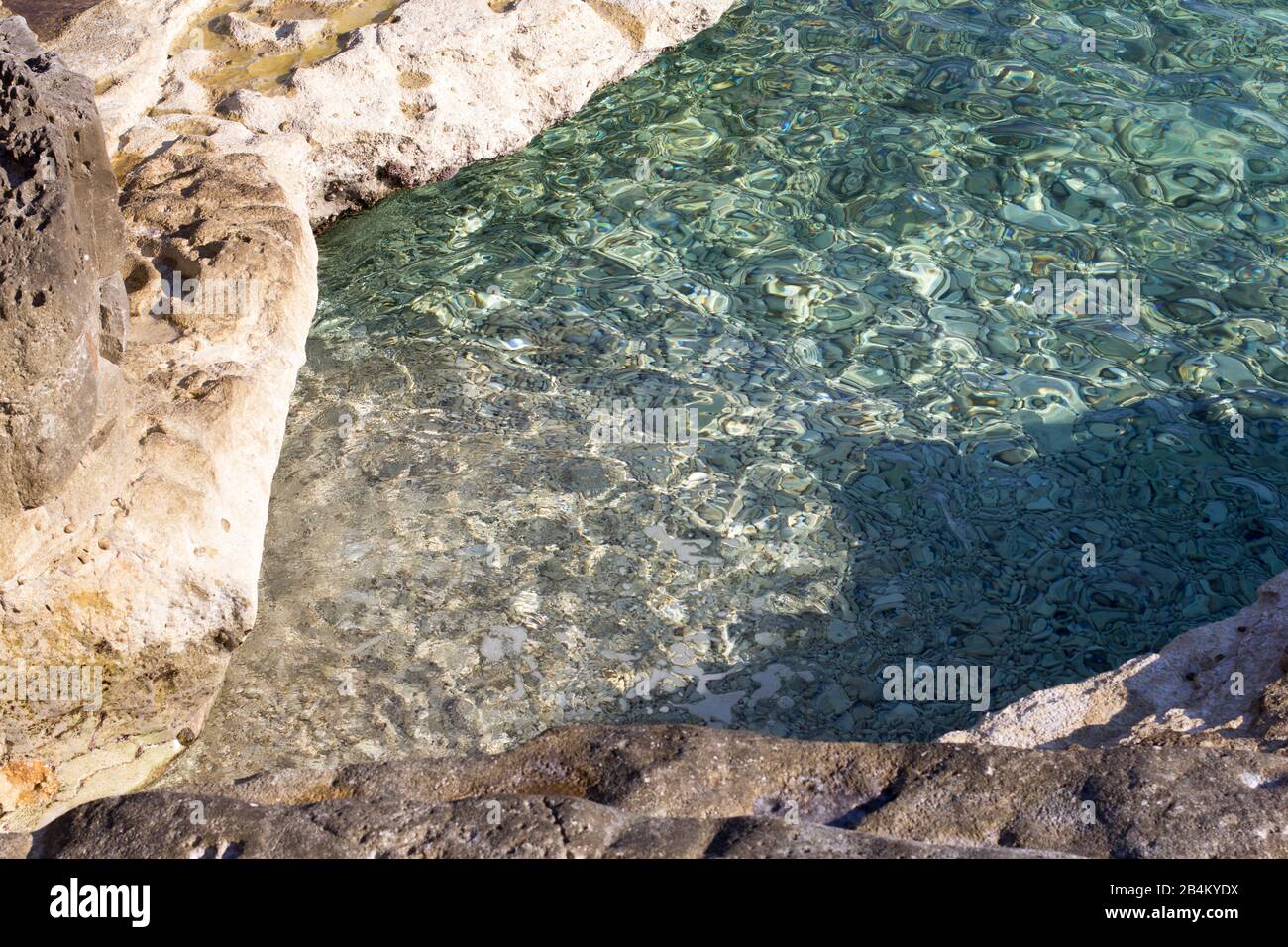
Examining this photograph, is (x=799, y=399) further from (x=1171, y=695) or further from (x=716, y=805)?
(x=716, y=805)

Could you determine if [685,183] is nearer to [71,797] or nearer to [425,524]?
[425,524]

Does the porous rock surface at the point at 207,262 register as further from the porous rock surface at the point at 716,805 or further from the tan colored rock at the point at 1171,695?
the tan colored rock at the point at 1171,695

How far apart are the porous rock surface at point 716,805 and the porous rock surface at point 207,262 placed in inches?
59.3

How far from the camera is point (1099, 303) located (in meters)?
6.27


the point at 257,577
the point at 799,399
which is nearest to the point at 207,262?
the point at 257,577

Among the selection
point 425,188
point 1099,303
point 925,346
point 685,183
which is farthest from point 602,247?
point 1099,303

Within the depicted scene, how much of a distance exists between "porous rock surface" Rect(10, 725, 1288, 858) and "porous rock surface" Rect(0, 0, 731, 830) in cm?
151

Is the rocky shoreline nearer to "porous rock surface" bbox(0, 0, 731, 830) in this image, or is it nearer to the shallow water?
"porous rock surface" bbox(0, 0, 731, 830)

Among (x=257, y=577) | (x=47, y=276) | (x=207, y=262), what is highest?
(x=47, y=276)

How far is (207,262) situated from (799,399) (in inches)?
109

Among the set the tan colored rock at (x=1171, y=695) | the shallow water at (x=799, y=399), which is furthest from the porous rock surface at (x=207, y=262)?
the tan colored rock at (x=1171, y=695)

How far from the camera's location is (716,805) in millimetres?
2818

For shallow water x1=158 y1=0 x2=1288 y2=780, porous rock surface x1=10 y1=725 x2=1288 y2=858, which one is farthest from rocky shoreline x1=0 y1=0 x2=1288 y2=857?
shallow water x1=158 y1=0 x2=1288 y2=780
